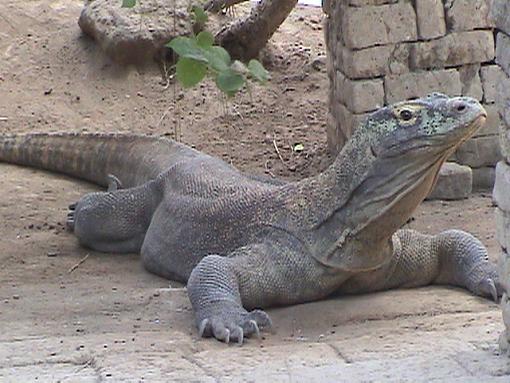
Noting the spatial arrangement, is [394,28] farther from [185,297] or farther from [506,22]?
[506,22]

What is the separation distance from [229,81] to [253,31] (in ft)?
14.7

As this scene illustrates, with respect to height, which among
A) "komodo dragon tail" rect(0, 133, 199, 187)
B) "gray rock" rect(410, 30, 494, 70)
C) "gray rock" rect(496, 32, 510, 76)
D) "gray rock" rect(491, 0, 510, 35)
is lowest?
"komodo dragon tail" rect(0, 133, 199, 187)

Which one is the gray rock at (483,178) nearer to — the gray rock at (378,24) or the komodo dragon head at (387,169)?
the gray rock at (378,24)

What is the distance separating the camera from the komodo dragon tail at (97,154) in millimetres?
8203

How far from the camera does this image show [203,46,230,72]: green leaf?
6.00m

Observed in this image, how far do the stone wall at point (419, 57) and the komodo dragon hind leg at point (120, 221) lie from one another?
1.50m

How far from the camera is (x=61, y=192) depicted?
8969mm

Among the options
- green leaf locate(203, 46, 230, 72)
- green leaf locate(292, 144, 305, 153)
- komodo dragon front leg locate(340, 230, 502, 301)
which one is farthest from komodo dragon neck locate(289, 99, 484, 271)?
green leaf locate(292, 144, 305, 153)

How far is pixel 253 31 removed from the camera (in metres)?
10.4

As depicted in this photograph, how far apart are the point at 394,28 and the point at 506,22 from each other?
369cm

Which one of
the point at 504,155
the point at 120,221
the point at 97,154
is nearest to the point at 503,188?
the point at 504,155

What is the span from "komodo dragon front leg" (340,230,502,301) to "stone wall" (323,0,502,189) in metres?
1.83

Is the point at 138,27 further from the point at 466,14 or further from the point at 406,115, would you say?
the point at 406,115

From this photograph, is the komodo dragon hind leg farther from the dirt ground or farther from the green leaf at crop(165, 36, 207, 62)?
the green leaf at crop(165, 36, 207, 62)
